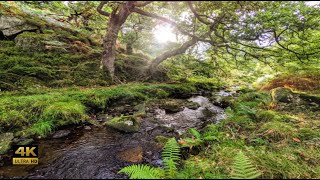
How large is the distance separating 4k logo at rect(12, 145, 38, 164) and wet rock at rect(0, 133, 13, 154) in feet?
0.47

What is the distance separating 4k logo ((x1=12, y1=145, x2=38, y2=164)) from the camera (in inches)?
143

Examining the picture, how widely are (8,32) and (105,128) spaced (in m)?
8.55

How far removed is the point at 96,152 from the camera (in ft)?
13.8

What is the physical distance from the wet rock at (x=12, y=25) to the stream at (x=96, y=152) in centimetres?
777

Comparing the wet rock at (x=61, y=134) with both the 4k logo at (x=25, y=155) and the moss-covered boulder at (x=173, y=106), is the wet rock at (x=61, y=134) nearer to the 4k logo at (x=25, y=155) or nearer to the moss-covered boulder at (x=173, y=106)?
the 4k logo at (x=25, y=155)

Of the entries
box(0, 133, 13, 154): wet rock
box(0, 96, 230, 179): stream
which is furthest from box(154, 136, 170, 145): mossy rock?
box(0, 133, 13, 154): wet rock

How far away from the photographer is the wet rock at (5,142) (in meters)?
3.92

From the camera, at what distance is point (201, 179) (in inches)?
116

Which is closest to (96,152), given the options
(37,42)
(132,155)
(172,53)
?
(132,155)

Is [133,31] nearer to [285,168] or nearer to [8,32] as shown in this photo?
[8,32]

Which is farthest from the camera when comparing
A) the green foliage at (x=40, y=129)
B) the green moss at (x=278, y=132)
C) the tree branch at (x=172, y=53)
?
the tree branch at (x=172, y=53)

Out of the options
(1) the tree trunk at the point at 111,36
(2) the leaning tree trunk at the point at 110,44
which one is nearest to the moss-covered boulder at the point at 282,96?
(1) the tree trunk at the point at 111,36

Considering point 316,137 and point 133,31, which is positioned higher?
point 133,31

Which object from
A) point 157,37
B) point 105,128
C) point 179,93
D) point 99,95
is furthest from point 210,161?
point 157,37
